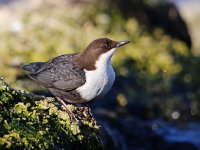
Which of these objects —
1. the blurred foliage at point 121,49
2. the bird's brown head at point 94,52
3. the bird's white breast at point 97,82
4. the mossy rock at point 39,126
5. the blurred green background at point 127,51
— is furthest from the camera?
the blurred foliage at point 121,49

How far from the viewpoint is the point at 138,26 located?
10820mm

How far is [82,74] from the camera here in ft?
18.2

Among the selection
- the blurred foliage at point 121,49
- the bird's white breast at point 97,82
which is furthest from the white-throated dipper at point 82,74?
the blurred foliage at point 121,49

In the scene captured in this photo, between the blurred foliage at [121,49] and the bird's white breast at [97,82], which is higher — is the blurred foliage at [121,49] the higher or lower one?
the lower one

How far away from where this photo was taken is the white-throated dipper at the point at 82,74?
541 cm

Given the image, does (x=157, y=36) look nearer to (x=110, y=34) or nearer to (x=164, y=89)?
(x=110, y=34)

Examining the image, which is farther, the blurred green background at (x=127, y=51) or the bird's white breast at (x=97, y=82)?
the blurred green background at (x=127, y=51)

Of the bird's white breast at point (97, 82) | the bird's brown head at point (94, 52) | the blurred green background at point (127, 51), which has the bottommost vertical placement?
the blurred green background at point (127, 51)

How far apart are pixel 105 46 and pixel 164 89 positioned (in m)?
3.72

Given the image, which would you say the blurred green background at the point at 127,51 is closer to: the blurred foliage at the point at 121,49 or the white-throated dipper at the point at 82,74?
the blurred foliage at the point at 121,49

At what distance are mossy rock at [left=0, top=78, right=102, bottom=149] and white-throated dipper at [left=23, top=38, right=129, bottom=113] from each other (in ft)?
1.05

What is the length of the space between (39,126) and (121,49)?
556 centimetres

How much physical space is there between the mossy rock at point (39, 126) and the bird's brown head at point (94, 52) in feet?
1.84

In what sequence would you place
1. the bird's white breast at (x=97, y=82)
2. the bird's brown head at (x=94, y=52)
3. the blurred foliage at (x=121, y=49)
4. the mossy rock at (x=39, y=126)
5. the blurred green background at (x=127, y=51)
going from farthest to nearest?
the blurred foliage at (x=121, y=49) < the blurred green background at (x=127, y=51) < the bird's brown head at (x=94, y=52) < the bird's white breast at (x=97, y=82) < the mossy rock at (x=39, y=126)
